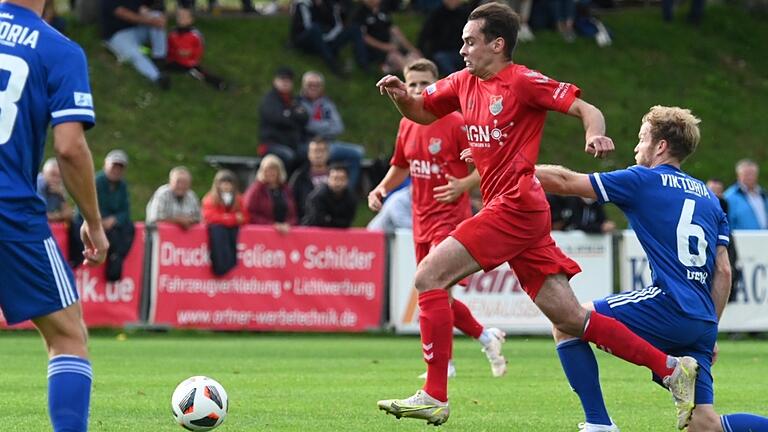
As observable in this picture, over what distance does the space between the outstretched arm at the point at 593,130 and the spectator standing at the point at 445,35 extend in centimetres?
1577

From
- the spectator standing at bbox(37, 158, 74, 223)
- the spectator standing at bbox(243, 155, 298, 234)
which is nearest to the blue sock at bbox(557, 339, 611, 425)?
the spectator standing at bbox(243, 155, 298, 234)

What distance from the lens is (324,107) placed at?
21891 mm

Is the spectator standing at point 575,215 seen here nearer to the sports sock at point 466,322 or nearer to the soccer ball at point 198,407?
the sports sock at point 466,322

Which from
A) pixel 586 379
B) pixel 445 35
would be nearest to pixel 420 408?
pixel 586 379

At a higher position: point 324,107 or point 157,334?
point 324,107

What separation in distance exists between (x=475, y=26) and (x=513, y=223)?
125cm

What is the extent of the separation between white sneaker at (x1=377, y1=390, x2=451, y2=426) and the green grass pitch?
0.51m

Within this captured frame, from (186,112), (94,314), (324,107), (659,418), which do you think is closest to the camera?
(659,418)

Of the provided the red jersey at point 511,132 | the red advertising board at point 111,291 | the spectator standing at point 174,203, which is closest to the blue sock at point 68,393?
the red jersey at point 511,132

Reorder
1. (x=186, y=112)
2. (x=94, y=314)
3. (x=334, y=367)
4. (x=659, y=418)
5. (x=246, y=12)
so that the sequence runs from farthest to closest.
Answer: (x=246, y=12), (x=186, y=112), (x=94, y=314), (x=334, y=367), (x=659, y=418)

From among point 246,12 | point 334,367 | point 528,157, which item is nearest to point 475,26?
point 528,157

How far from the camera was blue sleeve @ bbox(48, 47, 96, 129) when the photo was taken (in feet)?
19.5

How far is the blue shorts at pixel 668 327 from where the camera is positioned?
739cm

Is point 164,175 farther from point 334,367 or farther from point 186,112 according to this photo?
point 334,367
